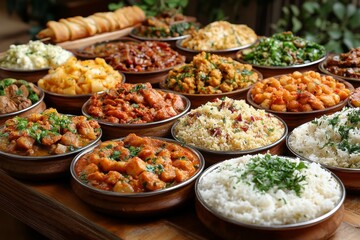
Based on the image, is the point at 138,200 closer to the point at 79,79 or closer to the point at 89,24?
the point at 79,79

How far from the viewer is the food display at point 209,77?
3.28 m

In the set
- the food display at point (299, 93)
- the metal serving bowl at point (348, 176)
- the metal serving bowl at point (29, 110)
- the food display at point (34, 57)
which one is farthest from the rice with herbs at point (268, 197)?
the food display at point (34, 57)

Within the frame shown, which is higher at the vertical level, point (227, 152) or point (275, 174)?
point (275, 174)

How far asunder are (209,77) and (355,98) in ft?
2.87

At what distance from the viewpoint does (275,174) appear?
2.08 m

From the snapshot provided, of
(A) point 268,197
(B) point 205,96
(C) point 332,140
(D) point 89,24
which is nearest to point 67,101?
(B) point 205,96

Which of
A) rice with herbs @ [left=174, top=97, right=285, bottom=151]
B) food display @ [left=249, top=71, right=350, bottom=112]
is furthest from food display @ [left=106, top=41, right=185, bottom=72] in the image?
→ rice with herbs @ [left=174, top=97, right=285, bottom=151]

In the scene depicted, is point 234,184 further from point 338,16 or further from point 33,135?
point 338,16

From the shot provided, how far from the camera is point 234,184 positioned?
2.05m

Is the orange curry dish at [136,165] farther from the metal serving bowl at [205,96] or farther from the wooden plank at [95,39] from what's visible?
the wooden plank at [95,39]

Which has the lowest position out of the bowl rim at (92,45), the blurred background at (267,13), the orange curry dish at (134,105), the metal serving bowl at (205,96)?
the blurred background at (267,13)

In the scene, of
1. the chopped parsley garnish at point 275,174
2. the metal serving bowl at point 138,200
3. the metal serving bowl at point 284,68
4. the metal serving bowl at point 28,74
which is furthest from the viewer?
the metal serving bowl at point 28,74

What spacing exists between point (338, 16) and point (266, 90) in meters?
2.89

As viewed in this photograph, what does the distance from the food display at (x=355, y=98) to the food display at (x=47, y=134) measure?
1.44m
